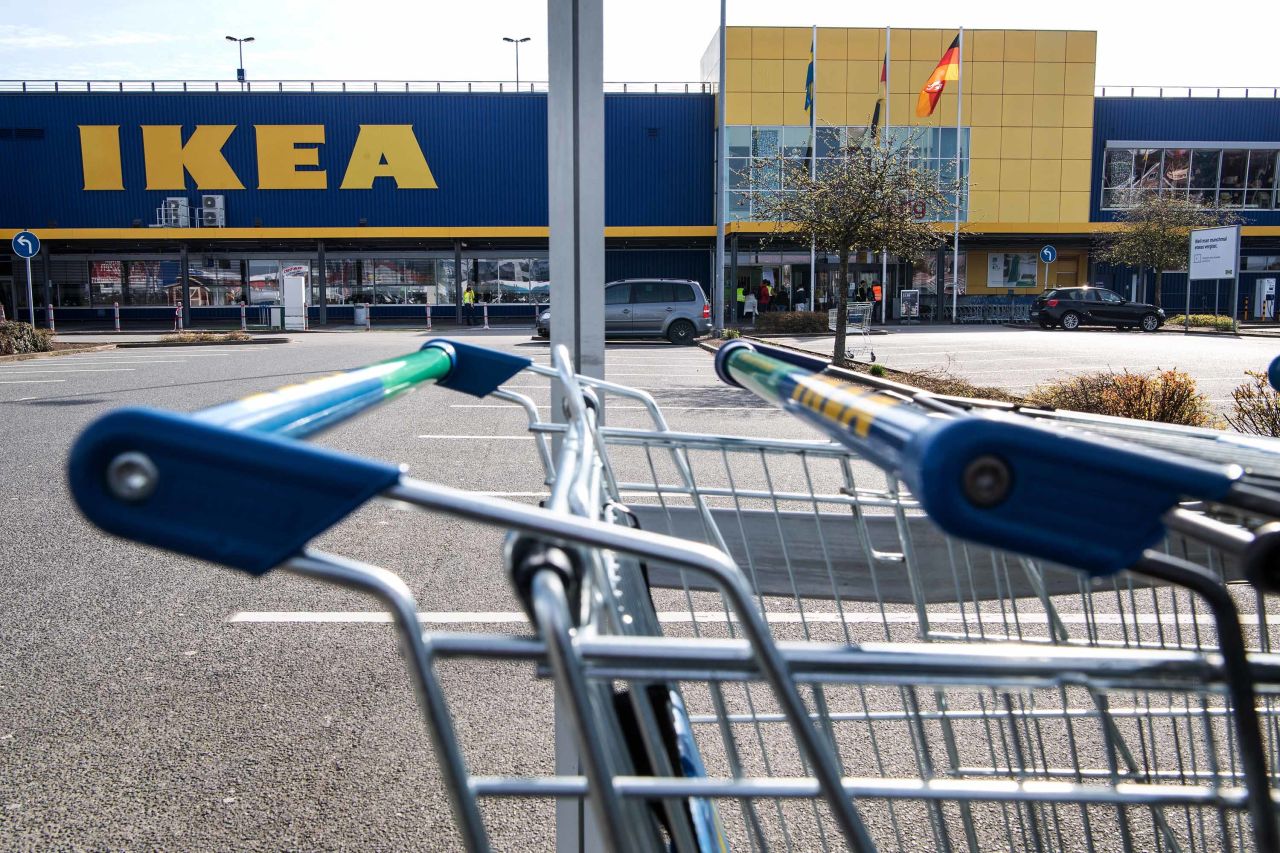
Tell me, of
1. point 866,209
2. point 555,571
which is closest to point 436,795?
point 555,571

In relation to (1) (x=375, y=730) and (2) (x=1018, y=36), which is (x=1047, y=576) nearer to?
(1) (x=375, y=730)

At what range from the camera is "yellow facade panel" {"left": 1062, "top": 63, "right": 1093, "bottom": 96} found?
3597 cm

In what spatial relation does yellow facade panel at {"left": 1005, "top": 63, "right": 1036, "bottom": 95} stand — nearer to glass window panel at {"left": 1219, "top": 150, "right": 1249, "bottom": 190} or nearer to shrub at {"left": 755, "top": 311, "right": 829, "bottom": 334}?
glass window panel at {"left": 1219, "top": 150, "right": 1249, "bottom": 190}

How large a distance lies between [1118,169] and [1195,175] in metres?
2.96

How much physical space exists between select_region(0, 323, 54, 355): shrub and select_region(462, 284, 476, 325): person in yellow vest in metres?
15.2

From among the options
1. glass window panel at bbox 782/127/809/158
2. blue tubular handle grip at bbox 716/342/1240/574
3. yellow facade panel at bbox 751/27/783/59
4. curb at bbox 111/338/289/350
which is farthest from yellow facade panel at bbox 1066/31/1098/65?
blue tubular handle grip at bbox 716/342/1240/574

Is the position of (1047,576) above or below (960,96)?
below

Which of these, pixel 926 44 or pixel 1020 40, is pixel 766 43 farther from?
pixel 1020 40

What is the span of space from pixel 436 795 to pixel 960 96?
36.3m

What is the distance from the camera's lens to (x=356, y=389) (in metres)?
1.17

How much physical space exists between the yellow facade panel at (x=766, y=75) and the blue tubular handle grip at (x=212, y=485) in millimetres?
36227

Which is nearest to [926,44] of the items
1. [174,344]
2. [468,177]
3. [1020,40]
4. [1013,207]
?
[1020,40]

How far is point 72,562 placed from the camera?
524 centimetres

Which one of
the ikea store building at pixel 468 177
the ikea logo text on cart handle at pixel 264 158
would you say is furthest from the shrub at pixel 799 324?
the ikea logo text on cart handle at pixel 264 158
